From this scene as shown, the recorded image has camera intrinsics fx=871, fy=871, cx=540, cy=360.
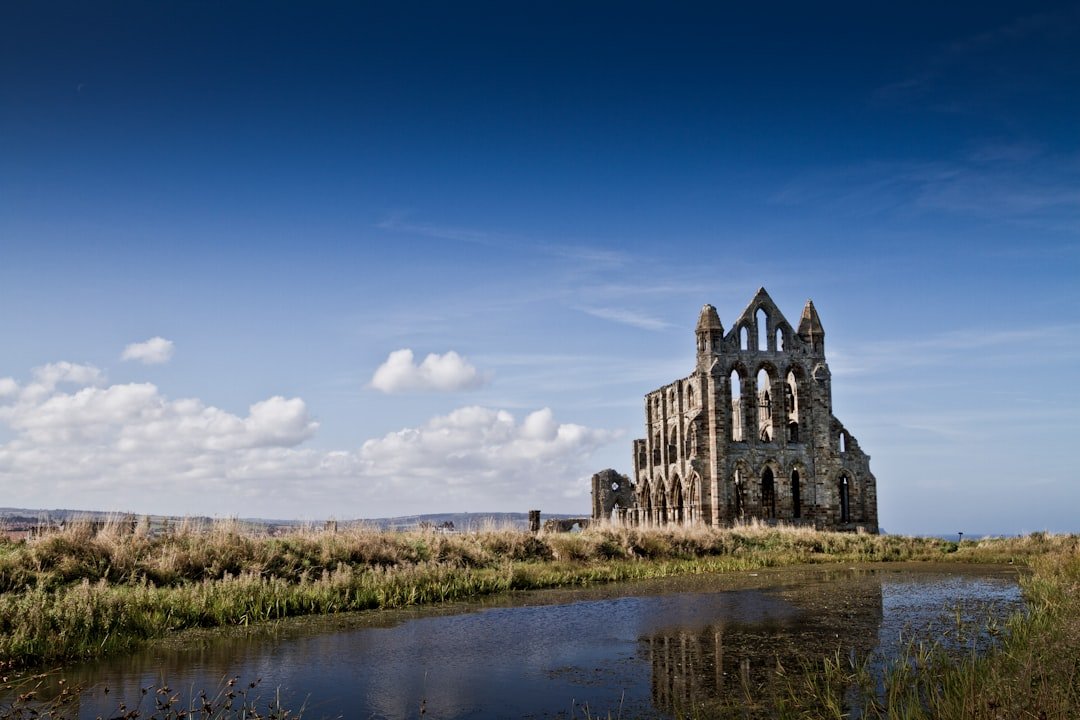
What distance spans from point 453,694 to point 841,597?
11.8 metres

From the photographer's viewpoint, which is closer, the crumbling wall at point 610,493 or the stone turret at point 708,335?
the stone turret at point 708,335

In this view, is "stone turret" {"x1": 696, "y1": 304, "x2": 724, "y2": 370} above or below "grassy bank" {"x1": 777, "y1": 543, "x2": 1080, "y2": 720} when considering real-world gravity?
above

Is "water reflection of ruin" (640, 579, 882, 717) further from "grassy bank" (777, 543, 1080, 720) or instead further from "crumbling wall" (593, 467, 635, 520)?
"crumbling wall" (593, 467, 635, 520)

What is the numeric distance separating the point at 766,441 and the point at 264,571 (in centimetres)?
4039

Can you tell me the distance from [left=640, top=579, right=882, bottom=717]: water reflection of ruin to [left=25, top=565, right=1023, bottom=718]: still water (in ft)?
0.11

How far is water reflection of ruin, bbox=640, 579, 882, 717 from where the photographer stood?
1002cm

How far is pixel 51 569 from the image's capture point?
58.7 ft

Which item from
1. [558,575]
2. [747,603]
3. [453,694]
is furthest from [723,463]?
[453,694]

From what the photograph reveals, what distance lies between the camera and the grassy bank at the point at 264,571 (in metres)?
13.8

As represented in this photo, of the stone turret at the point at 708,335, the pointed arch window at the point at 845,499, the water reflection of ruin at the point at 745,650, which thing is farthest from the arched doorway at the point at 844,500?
the water reflection of ruin at the point at 745,650

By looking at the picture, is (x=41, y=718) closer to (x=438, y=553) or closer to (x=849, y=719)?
(x=849, y=719)

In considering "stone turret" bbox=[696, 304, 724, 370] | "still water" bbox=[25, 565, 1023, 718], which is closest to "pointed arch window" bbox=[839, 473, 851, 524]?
"stone turret" bbox=[696, 304, 724, 370]

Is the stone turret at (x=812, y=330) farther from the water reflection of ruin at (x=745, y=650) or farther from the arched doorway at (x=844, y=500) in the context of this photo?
the water reflection of ruin at (x=745, y=650)

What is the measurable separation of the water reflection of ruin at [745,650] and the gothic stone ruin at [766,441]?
3283 cm
